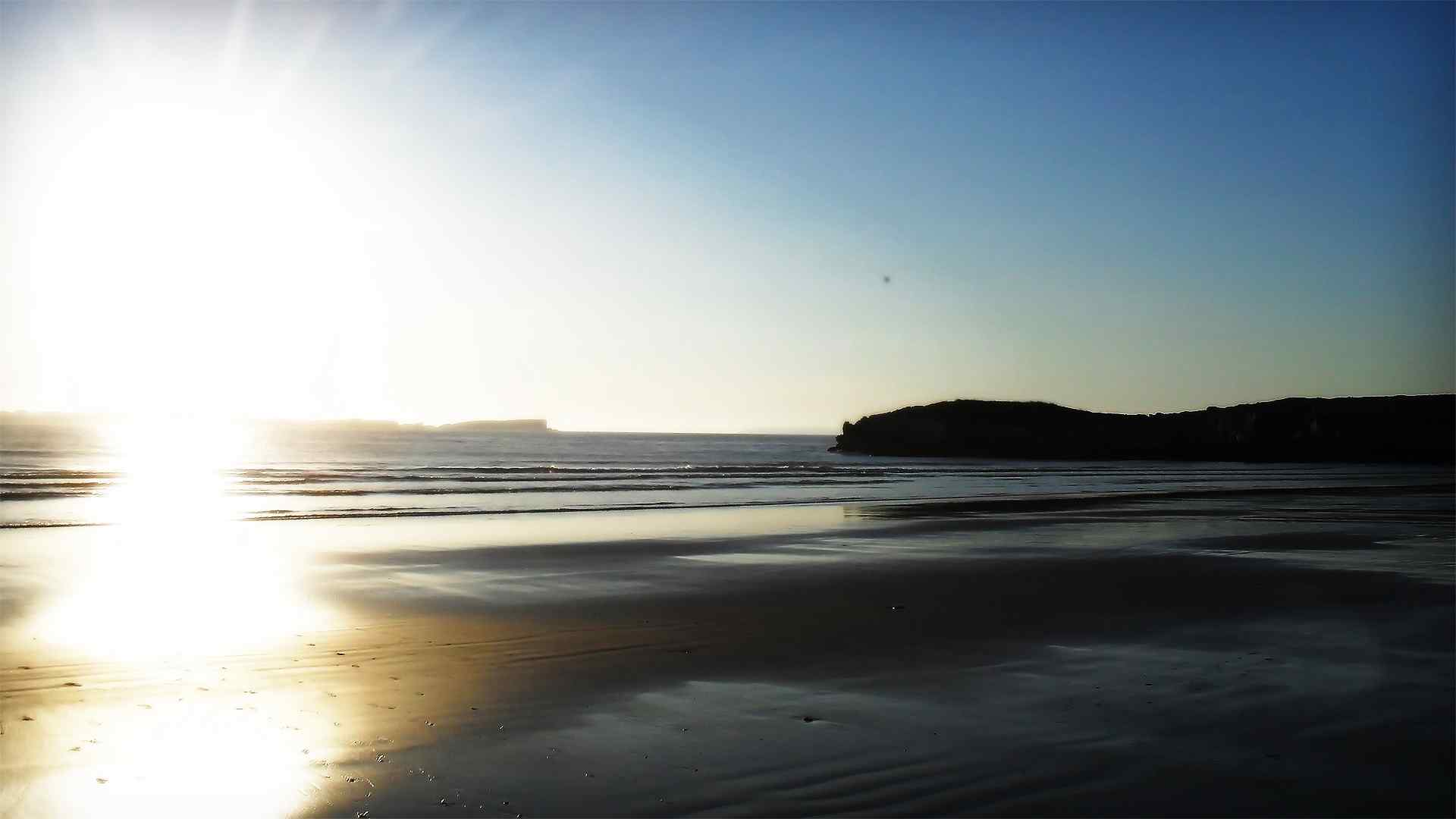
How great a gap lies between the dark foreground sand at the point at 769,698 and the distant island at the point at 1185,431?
302 ft

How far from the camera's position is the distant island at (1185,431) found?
315ft

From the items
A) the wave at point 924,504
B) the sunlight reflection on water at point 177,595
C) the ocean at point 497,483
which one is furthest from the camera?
the ocean at point 497,483

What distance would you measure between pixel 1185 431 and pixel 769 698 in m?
111

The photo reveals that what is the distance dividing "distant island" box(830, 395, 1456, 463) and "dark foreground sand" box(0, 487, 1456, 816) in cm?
9207

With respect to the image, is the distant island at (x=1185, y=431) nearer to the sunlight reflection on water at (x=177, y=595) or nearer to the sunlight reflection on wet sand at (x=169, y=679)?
the sunlight reflection on water at (x=177, y=595)

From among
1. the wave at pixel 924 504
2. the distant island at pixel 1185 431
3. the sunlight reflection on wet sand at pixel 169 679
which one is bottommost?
the sunlight reflection on wet sand at pixel 169 679

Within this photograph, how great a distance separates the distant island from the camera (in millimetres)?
96000

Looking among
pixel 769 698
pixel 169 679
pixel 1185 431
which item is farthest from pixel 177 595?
pixel 1185 431

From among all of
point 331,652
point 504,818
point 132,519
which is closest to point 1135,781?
point 504,818

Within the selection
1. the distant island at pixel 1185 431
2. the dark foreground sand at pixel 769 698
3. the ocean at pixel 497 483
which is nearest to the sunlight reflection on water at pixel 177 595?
the dark foreground sand at pixel 769 698

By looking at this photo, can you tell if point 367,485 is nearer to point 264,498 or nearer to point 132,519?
point 264,498

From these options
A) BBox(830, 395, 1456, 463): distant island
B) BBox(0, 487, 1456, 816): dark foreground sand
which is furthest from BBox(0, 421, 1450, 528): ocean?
BBox(830, 395, 1456, 463): distant island

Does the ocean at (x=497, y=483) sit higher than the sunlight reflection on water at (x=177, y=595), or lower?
higher

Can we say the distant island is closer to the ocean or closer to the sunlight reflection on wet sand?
the ocean
